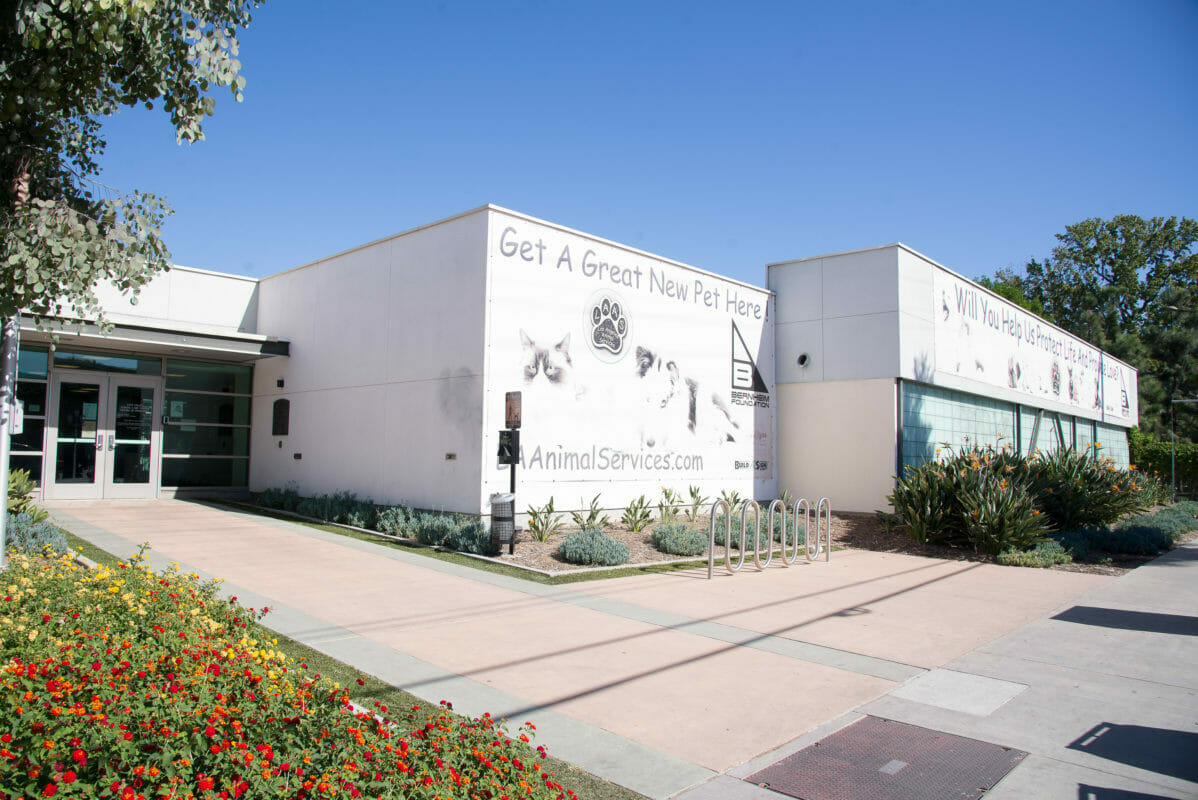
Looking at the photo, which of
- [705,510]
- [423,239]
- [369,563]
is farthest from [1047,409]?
[369,563]

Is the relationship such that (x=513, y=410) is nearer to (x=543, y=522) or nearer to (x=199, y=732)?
(x=543, y=522)

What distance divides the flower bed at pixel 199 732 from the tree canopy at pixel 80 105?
311cm

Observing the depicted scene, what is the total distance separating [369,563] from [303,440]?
8279 millimetres

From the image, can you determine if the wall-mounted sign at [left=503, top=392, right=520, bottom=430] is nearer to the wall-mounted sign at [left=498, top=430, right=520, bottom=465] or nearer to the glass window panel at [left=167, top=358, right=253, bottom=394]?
the wall-mounted sign at [left=498, top=430, right=520, bottom=465]

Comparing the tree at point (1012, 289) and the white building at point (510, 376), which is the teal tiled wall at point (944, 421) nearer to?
the white building at point (510, 376)

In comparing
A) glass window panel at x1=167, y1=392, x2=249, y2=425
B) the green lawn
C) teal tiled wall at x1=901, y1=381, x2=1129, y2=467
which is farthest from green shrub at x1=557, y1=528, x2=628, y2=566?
glass window panel at x1=167, y1=392, x2=249, y2=425

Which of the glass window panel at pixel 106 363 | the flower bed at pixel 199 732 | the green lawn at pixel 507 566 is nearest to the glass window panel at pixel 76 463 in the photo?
the glass window panel at pixel 106 363

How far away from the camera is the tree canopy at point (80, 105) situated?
19.4 ft

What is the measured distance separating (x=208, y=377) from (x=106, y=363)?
2.43 metres

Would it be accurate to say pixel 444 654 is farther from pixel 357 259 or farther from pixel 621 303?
pixel 357 259

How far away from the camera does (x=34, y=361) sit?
17.0 metres

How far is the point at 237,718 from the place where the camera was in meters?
3.67

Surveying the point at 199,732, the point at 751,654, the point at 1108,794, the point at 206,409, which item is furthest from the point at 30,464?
the point at 1108,794

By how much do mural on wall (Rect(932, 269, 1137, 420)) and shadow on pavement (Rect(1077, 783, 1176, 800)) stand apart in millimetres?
17468
